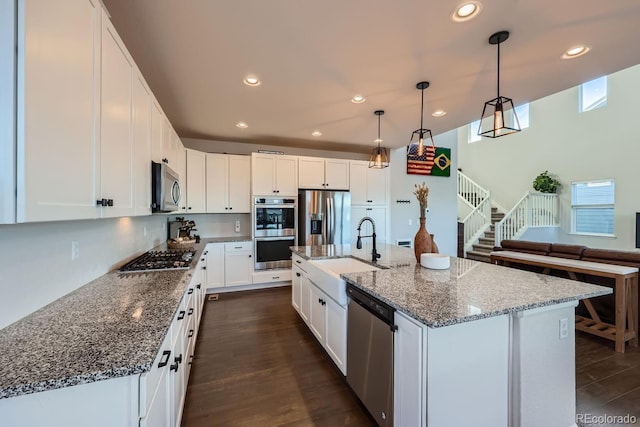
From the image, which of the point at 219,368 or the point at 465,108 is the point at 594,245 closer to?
the point at 465,108

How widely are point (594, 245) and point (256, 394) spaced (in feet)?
27.5

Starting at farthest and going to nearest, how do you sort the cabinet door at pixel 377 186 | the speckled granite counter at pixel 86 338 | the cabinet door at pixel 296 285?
the cabinet door at pixel 377 186, the cabinet door at pixel 296 285, the speckled granite counter at pixel 86 338

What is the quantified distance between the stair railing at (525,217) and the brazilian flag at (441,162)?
7.37ft

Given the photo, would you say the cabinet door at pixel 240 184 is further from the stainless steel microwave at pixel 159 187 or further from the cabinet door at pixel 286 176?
the stainless steel microwave at pixel 159 187

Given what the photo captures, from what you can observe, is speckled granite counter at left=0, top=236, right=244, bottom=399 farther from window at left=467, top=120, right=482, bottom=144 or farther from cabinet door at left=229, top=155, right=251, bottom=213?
window at left=467, top=120, right=482, bottom=144

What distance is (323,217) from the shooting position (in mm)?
4625

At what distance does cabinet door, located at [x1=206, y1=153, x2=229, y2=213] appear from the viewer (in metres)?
4.41

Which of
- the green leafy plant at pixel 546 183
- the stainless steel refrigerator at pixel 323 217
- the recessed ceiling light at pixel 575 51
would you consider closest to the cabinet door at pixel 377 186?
the stainless steel refrigerator at pixel 323 217

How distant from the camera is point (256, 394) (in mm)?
1990

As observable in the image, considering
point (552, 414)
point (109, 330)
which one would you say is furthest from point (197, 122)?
point (552, 414)

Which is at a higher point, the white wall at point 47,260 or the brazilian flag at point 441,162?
the brazilian flag at point 441,162

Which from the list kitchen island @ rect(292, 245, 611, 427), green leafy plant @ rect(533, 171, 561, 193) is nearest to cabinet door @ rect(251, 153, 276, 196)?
kitchen island @ rect(292, 245, 611, 427)

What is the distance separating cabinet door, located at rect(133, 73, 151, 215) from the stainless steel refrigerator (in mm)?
2713

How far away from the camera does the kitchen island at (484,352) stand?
4.16 ft
